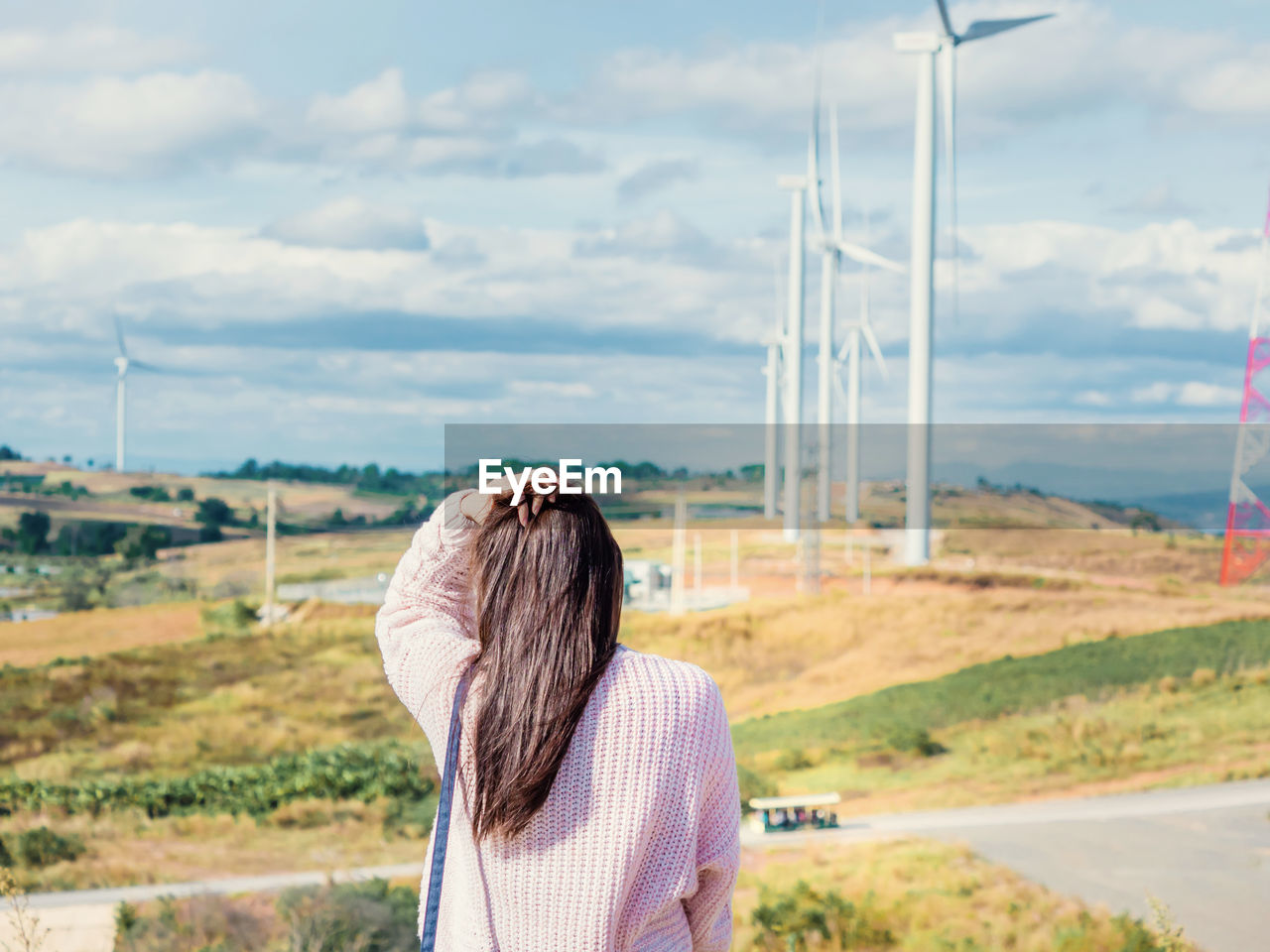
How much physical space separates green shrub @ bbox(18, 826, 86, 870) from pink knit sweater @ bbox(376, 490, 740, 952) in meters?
14.9

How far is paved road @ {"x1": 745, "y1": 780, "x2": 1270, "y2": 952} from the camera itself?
31.0 ft

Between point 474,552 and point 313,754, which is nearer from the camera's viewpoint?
point 474,552

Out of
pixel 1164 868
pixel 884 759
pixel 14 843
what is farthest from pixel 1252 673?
pixel 14 843

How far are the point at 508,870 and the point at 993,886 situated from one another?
9909 mm

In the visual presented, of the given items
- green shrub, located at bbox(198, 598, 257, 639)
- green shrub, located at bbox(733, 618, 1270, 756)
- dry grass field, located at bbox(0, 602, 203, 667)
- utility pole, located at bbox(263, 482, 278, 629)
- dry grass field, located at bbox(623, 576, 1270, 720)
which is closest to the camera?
green shrub, located at bbox(733, 618, 1270, 756)

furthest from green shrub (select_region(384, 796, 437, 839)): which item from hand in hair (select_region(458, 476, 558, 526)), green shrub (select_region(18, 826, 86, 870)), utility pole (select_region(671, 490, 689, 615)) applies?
hand in hair (select_region(458, 476, 558, 526))

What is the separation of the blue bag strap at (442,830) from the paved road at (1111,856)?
821cm

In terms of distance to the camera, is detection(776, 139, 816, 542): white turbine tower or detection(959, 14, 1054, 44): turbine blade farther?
detection(776, 139, 816, 542): white turbine tower

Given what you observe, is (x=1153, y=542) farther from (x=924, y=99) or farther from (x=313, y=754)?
(x=313, y=754)

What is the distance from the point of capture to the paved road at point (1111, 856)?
954cm

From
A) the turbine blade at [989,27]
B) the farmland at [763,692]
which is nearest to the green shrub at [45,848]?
the farmland at [763,692]

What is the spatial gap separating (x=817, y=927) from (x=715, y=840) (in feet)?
28.0

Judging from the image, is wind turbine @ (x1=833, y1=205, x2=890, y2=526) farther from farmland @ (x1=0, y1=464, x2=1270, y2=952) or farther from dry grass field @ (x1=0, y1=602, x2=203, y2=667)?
dry grass field @ (x1=0, y1=602, x2=203, y2=667)

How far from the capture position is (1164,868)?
10789 millimetres
